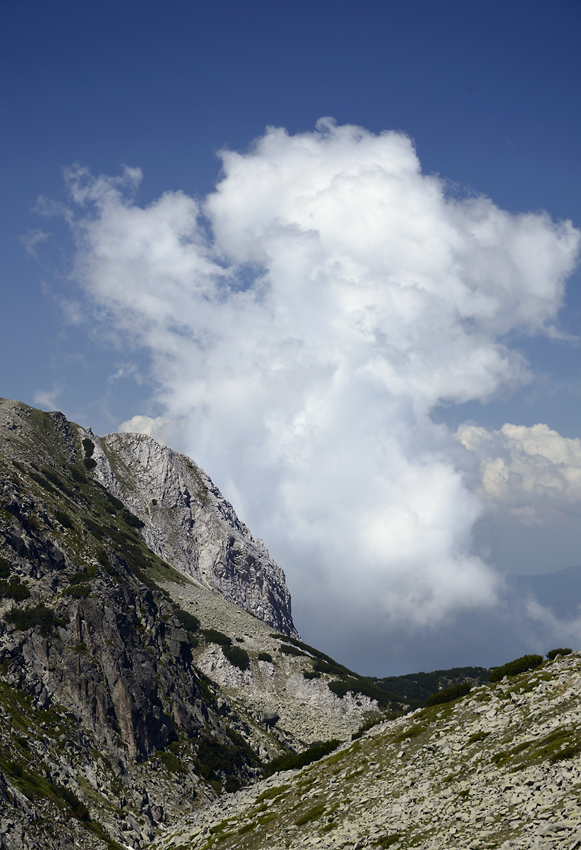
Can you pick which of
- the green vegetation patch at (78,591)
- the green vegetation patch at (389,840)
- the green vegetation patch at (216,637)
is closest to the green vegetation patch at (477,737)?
the green vegetation patch at (389,840)

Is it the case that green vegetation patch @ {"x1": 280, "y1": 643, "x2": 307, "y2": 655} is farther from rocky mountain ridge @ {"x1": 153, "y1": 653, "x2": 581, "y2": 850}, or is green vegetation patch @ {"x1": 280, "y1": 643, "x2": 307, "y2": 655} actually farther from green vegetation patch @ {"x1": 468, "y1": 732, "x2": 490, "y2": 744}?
green vegetation patch @ {"x1": 468, "y1": 732, "x2": 490, "y2": 744}

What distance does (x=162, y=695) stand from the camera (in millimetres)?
79625

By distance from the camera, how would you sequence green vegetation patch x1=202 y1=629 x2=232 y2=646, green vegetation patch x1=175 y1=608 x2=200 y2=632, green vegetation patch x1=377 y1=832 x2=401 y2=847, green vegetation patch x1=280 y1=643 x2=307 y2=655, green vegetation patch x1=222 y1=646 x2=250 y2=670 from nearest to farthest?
1. green vegetation patch x1=377 y1=832 x2=401 y2=847
2. green vegetation patch x1=222 y1=646 x2=250 y2=670
3. green vegetation patch x1=202 y1=629 x2=232 y2=646
4. green vegetation patch x1=175 y1=608 x2=200 y2=632
5. green vegetation patch x1=280 y1=643 x2=307 y2=655

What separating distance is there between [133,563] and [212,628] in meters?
23.6

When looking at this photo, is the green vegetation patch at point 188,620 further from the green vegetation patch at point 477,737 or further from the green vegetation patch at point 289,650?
the green vegetation patch at point 477,737

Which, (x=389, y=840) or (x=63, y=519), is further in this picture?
(x=63, y=519)

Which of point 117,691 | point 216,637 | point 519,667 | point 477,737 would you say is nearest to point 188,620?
point 216,637

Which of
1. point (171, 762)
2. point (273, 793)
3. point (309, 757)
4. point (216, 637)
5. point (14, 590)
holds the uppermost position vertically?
point (14, 590)

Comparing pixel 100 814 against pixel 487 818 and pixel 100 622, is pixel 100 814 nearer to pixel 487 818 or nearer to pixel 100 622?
pixel 100 622

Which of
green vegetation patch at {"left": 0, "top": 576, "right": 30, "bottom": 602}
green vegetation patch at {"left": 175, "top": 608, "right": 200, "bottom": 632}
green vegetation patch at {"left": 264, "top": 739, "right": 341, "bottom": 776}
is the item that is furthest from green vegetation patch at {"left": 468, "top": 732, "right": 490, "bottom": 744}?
green vegetation patch at {"left": 175, "top": 608, "right": 200, "bottom": 632}

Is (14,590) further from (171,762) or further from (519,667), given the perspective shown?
(519,667)

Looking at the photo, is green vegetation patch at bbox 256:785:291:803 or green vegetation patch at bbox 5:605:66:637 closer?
green vegetation patch at bbox 256:785:291:803

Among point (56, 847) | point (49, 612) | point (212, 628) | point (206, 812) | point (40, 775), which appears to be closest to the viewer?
point (56, 847)

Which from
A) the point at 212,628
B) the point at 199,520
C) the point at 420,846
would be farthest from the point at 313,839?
the point at 199,520
